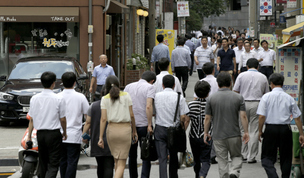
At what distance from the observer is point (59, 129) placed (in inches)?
295

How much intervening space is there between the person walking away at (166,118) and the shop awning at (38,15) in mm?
11765

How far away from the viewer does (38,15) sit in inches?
755

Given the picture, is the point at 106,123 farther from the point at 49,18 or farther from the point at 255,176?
the point at 49,18

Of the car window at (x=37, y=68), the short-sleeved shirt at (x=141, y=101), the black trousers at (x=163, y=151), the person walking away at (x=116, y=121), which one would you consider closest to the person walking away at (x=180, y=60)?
the car window at (x=37, y=68)

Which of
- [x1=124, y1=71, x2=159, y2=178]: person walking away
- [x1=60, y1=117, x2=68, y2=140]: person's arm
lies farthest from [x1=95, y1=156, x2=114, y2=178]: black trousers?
[x1=124, y1=71, x2=159, y2=178]: person walking away

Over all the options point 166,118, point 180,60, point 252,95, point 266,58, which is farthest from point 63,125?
point 266,58

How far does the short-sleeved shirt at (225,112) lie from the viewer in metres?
7.66

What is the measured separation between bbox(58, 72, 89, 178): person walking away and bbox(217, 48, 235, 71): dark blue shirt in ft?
30.7

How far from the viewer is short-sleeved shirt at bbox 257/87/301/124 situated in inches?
308

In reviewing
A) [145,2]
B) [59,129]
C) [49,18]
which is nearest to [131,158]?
[59,129]

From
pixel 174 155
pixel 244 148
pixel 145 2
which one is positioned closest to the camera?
pixel 174 155

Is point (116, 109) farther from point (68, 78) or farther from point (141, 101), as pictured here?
point (141, 101)

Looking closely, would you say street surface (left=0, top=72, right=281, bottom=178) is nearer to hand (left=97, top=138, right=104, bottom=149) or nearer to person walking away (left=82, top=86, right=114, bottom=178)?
person walking away (left=82, top=86, right=114, bottom=178)

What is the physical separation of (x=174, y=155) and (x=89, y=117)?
131 cm
